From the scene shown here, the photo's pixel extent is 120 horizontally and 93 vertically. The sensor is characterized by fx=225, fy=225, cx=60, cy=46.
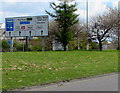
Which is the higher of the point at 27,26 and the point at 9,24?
the point at 9,24

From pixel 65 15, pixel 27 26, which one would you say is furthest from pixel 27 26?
pixel 65 15

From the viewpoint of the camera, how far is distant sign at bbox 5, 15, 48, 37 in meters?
32.5

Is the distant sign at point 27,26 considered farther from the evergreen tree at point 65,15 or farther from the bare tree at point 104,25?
the bare tree at point 104,25

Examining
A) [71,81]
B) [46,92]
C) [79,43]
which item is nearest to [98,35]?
[79,43]

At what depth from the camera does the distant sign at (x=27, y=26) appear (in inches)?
1281

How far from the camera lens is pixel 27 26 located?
3322 cm

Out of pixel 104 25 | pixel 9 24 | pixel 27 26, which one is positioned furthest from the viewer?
pixel 104 25

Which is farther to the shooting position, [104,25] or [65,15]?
[104,25]

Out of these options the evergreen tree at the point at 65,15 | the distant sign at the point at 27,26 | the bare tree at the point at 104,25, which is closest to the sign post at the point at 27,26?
the distant sign at the point at 27,26

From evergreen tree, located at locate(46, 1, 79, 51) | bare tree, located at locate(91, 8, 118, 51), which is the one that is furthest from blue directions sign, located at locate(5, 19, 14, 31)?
bare tree, located at locate(91, 8, 118, 51)

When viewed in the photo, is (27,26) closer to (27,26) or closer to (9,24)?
(27,26)

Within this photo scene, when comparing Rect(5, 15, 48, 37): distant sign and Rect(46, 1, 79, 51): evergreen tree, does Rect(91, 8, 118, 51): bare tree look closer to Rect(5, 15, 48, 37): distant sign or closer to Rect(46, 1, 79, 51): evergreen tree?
Rect(46, 1, 79, 51): evergreen tree

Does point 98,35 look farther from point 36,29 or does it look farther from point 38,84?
point 38,84

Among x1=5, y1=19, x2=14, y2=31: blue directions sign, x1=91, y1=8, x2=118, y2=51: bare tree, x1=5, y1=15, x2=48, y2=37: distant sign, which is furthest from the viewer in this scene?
x1=91, y1=8, x2=118, y2=51: bare tree
